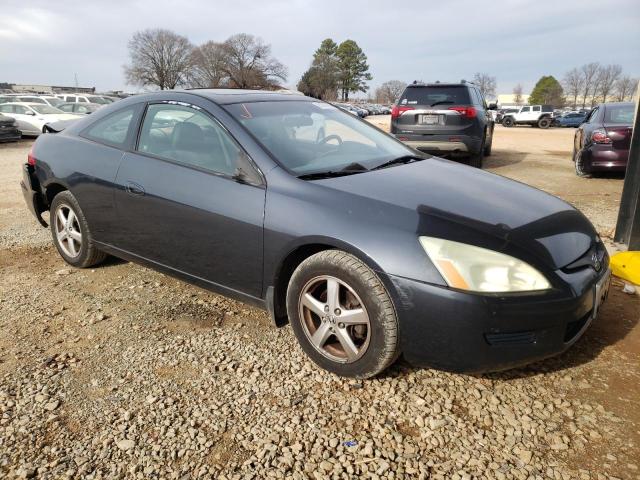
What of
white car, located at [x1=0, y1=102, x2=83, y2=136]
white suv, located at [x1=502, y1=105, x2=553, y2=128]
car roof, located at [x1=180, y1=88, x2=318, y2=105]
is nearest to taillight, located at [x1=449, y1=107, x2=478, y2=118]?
car roof, located at [x1=180, y1=88, x2=318, y2=105]

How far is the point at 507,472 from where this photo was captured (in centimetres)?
197

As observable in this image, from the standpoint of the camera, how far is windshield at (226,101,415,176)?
292 centimetres

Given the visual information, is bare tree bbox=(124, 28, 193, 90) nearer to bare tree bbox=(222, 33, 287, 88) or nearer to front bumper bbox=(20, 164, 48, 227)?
bare tree bbox=(222, 33, 287, 88)

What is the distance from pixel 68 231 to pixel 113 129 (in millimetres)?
1006

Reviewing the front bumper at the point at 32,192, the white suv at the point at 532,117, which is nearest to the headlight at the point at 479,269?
the front bumper at the point at 32,192

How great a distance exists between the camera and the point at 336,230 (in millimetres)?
2439

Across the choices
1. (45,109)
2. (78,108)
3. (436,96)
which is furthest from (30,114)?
(436,96)

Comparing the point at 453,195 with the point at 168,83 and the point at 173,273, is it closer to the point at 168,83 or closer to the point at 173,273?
the point at 173,273

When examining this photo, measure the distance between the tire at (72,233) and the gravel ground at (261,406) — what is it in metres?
0.59

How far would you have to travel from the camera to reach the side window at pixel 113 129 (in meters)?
3.56

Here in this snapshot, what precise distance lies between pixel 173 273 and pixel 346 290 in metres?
1.37

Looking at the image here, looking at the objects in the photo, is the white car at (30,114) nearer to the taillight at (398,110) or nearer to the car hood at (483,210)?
the taillight at (398,110)

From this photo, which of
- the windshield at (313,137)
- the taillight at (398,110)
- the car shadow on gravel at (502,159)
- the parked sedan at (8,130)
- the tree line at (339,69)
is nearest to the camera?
the windshield at (313,137)

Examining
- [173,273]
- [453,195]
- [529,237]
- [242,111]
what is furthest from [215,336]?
[529,237]
